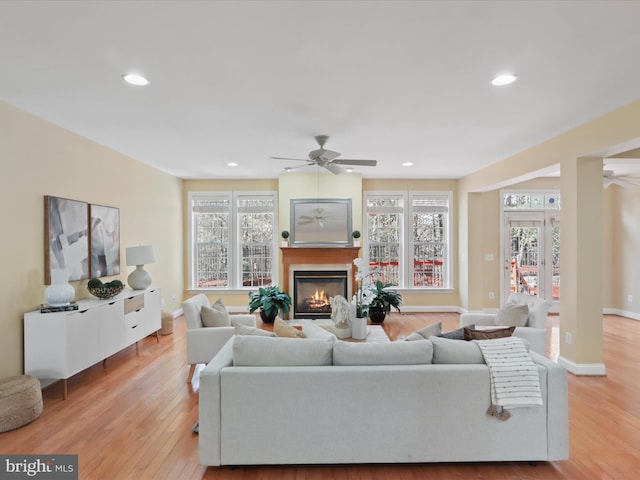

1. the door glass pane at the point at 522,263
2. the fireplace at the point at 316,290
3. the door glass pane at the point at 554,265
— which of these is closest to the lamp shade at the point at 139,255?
the fireplace at the point at 316,290

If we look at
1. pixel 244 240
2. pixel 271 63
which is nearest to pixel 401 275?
pixel 244 240

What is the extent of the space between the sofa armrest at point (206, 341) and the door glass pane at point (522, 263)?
5.81 meters

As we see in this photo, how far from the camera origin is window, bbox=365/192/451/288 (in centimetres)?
732

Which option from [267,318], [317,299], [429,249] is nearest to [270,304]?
[267,318]

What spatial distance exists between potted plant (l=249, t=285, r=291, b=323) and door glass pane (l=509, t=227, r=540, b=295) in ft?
14.5

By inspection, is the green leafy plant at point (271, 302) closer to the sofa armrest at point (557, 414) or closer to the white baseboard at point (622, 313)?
the sofa armrest at point (557, 414)

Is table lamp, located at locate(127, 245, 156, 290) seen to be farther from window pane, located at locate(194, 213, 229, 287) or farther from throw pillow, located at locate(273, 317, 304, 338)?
throw pillow, located at locate(273, 317, 304, 338)

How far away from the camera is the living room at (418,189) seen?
3311mm

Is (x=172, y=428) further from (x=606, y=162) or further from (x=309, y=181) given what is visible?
(x=606, y=162)

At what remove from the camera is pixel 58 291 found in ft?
11.3

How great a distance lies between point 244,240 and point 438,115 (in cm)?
489

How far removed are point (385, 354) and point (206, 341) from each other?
2058 mm

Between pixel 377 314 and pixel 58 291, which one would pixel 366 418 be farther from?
pixel 377 314

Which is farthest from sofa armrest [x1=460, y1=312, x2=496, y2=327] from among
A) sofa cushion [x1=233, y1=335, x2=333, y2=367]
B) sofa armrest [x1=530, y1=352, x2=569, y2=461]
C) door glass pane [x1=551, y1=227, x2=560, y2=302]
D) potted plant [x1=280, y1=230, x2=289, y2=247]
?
door glass pane [x1=551, y1=227, x2=560, y2=302]
